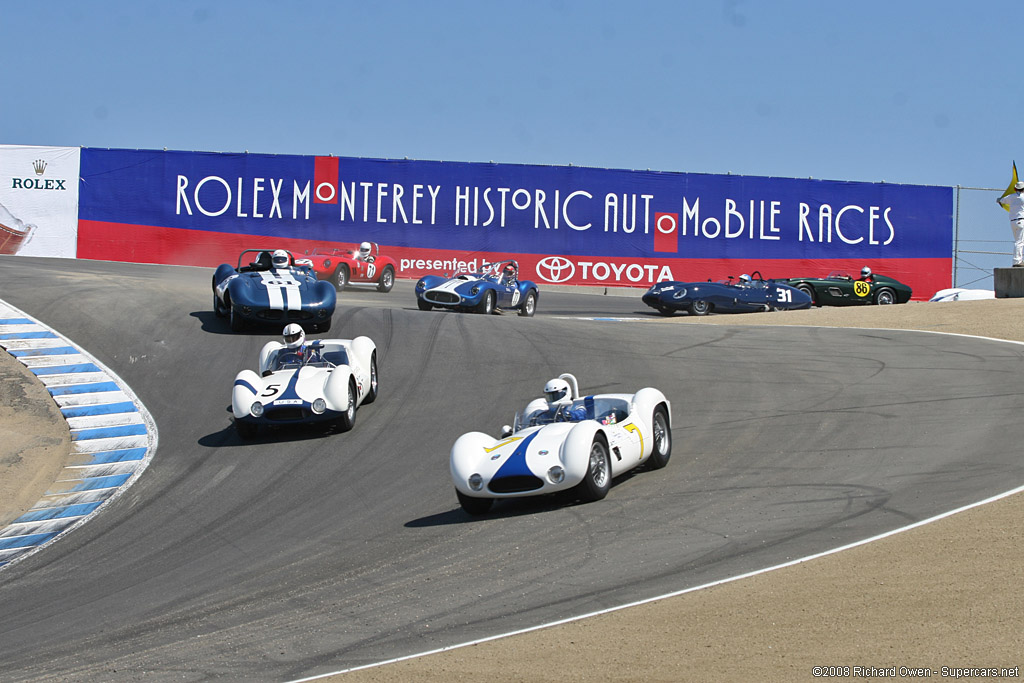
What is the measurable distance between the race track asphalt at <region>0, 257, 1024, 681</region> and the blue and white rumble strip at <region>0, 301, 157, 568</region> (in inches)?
11.5

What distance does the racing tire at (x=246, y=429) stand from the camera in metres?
13.5

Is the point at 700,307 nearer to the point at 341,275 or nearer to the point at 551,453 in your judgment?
the point at 341,275

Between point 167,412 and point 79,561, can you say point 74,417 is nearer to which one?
point 167,412

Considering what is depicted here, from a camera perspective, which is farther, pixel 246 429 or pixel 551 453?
pixel 246 429

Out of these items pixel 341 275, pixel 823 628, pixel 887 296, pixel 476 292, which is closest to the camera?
pixel 823 628

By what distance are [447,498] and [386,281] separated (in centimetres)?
2014

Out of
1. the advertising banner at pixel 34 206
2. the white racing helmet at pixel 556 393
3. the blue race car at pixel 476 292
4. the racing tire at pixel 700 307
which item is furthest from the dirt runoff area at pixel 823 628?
the advertising banner at pixel 34 206

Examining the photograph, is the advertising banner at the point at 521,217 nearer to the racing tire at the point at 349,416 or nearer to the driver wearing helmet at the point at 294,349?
the driver wearing helmet at the point at 294,349

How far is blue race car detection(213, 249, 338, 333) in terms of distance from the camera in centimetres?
1881

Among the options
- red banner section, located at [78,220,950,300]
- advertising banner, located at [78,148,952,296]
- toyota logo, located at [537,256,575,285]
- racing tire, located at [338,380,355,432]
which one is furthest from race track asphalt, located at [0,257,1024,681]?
toyota logo, located at [537,256,575,285]

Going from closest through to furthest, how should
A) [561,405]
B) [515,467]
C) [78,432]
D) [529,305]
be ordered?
[515,467]
[561,405]
[78,432]
[529,305]

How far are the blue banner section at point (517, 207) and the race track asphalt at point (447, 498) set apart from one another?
15.2 m

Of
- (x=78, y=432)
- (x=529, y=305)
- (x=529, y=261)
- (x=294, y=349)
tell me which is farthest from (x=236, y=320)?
(x=529, y=261)

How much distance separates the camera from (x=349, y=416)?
13.7 m
